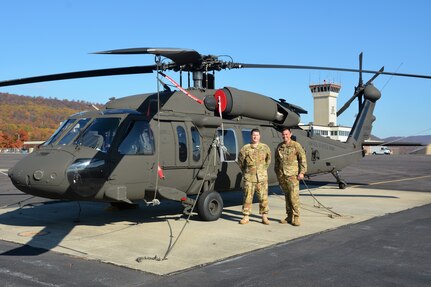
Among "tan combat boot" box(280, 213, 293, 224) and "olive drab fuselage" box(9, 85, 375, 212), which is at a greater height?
"olive drab fuselage" box(9, 85, 375, 212)

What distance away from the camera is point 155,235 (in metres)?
7.75

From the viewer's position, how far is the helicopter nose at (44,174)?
24.3 feet

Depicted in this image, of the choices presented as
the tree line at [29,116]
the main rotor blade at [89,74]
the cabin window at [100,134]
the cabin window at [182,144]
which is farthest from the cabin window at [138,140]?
the tree line at [29,116]

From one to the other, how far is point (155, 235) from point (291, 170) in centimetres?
301

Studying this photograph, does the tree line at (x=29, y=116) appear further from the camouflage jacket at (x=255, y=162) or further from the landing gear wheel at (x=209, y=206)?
the camouflage jacket at (x=255, y=162)

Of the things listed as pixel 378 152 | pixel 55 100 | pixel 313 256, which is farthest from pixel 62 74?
pixel 55 100

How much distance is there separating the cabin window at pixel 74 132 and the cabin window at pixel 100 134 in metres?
0.15

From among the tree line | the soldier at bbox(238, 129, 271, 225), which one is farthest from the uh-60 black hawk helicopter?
the tree line

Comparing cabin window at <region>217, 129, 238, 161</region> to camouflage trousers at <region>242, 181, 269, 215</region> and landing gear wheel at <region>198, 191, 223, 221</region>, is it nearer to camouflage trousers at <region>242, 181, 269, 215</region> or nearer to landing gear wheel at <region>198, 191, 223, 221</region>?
landing gear wheel at <region>198, 191, 223, 221</region>

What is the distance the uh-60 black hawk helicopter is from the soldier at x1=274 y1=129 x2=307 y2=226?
4.64ft

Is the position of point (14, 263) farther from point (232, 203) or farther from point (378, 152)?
point (378, 152)

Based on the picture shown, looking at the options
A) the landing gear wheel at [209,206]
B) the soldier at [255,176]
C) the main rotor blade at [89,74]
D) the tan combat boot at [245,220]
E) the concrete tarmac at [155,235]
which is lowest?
the concrete tarmac at [155,235]

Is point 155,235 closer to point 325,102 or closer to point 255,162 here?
point 255,162

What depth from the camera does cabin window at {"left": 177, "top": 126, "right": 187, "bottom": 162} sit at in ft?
29.8
